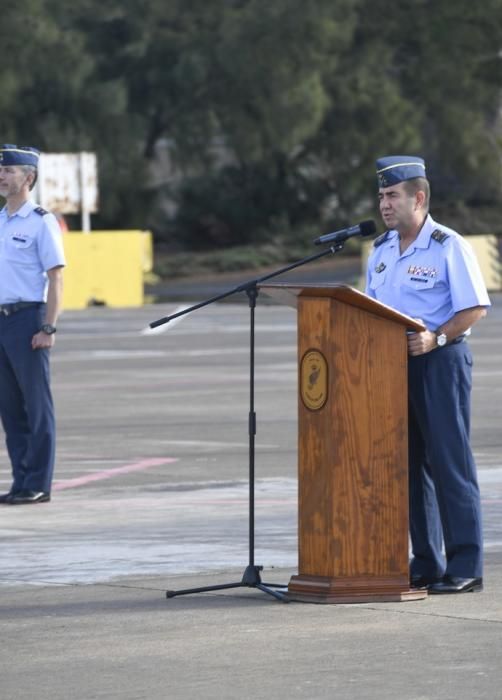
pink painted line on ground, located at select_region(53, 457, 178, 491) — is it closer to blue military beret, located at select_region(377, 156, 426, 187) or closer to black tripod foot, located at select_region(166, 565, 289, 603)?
black tripod foot, located at select_region(166, 565, 289, 603)

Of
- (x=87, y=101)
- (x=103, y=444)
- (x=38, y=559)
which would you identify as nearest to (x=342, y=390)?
(x=38, y=559)

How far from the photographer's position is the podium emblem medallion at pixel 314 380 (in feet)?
24.7

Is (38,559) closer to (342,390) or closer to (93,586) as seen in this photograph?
(93,586)

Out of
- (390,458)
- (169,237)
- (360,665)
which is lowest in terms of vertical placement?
(360,665)

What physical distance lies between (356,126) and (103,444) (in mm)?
34819

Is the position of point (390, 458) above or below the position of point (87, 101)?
below

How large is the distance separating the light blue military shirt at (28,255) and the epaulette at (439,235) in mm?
3692

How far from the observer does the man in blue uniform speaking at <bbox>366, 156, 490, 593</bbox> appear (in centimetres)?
786

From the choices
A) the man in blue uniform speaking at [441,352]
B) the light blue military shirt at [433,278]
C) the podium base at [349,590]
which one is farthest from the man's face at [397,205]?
the podium base at [349,590]

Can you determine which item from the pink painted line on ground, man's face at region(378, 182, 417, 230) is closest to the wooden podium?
man's face at region(378, 182, 417, 230)

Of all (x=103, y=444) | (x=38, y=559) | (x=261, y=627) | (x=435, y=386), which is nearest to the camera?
(x=261, y=627)

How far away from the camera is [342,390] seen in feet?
24.7

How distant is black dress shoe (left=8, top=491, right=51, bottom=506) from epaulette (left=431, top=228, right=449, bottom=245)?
3945 millimetres

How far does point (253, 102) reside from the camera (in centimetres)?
4762
